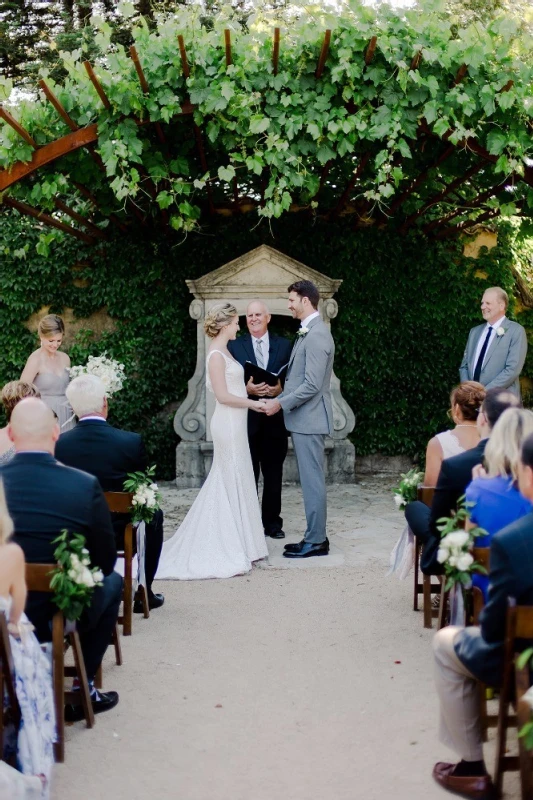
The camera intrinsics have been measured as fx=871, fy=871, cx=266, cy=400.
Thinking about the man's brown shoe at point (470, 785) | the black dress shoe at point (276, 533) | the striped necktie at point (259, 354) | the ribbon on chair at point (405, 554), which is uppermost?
the striped necktie at point (259, 354)

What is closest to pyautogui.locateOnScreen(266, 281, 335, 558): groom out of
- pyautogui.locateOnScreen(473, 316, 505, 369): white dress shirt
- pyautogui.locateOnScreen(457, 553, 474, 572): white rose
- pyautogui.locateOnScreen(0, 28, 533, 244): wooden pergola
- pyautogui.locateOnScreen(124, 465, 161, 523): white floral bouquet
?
pyautogui.locateOnScreen(0, 28, 533, 244): wooden pergola

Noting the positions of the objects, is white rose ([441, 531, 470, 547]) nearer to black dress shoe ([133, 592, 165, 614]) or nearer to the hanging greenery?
black dress shoe ([133, 592, 165, 614])

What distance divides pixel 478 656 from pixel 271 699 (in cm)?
132

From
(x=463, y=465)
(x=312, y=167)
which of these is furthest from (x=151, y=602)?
(x=312, y=167)

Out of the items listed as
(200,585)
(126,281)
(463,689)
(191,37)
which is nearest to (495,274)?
(126,281)

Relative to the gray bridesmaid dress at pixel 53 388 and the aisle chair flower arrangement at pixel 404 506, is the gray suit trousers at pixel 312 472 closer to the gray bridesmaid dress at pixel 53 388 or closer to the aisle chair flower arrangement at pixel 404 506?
the aisle chair flower arrangement at pixel 404 506

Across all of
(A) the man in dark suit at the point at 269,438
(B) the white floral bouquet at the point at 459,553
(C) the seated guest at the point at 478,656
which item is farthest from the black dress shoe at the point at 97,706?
(A) the man in dark suit at the point at 269,438

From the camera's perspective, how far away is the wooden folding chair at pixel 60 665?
3.16m

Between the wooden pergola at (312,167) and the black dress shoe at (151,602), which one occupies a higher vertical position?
the wooden pergola at (312,167)

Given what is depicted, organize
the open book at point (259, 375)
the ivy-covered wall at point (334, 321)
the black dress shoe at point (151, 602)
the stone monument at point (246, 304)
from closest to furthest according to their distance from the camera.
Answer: the black dress shoe at point (151, 602), the open book at point (259, 375), the stone monument at point (246, 304), the ivy-covered wall at point (334, 321)

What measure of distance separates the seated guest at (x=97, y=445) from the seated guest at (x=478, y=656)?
221cm

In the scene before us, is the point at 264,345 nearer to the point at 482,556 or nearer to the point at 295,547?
the point at 295,547

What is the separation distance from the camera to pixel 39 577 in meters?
3.16

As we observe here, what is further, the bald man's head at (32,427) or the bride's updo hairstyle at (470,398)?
the bride's updo hairstyle at (470,398)
